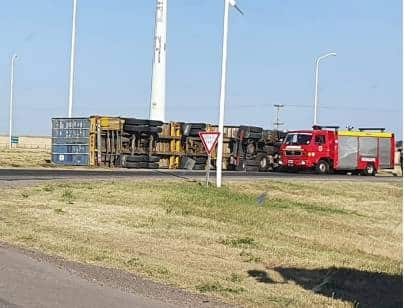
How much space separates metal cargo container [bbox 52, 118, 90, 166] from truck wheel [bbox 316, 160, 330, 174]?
13.7 metres

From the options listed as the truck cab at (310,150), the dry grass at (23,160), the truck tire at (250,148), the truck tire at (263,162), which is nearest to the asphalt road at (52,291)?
the dry grass at (23,160)

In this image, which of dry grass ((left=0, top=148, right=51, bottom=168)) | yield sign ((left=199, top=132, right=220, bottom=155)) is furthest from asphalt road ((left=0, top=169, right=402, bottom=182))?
dry grass ((left=0, top=148, right=51, bottom=168))

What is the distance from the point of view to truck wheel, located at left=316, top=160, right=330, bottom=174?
44.5 meters

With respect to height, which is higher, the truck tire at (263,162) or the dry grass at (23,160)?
the truck tire at (263,162)

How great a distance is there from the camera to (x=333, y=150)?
146ft

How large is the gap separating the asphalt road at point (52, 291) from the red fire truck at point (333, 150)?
113 feet

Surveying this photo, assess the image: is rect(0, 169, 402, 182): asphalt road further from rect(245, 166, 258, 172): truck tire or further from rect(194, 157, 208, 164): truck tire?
rect(245, 166, 258, 172): truck tire

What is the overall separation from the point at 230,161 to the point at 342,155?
6.84 m

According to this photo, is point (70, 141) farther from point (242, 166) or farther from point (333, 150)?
point (333, 150)

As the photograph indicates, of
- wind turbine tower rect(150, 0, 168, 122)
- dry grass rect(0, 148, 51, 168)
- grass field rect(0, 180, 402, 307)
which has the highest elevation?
wind turbine tower rect(150, 0, 168, 122)

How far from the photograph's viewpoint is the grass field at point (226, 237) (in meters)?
10.5

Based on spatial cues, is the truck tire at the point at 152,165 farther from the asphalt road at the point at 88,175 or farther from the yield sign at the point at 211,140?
the yield sign at the point at 211,140

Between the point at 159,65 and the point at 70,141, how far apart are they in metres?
9.28

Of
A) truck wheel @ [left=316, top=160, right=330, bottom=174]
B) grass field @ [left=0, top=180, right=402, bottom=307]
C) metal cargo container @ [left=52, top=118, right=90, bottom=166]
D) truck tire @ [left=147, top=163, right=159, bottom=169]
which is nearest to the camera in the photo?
grass field @ [left=0, top=180, right=402, bottom=307]
